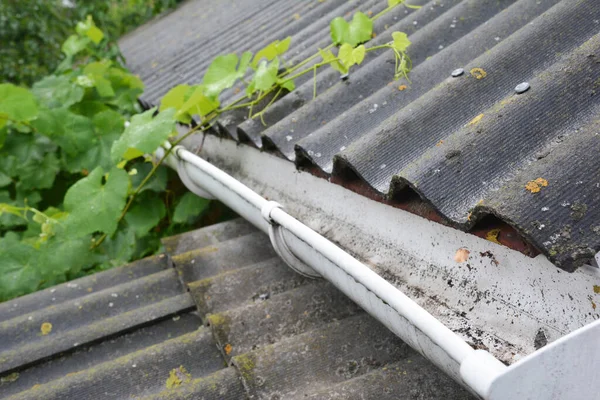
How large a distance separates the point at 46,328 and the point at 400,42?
1.54 metres

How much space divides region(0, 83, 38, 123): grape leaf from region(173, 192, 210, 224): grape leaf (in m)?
0.87

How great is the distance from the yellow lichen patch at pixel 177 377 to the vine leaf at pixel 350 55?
1118mm

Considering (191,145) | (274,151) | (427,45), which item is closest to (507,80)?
(427,45)

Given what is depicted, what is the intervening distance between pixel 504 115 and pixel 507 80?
0.24m

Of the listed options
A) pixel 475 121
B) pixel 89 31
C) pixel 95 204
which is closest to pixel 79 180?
pixel 95 204

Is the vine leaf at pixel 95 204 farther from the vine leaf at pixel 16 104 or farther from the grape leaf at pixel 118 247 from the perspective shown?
the vine leaf at pixel 16 104

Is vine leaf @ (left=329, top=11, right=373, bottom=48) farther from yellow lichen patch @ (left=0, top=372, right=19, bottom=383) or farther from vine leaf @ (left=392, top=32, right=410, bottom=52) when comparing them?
yellow lichen patch @ (left=0, top=372, right=19, bottom=383)

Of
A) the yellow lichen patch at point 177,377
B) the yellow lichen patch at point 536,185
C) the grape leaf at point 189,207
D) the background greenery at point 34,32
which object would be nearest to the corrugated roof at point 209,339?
the yellow lichen patch at point 177,377

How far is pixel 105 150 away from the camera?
2965 millimetres

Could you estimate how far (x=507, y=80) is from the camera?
4.67 ft

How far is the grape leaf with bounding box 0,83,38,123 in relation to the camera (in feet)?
8.93

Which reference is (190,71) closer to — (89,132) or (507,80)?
(89,132)

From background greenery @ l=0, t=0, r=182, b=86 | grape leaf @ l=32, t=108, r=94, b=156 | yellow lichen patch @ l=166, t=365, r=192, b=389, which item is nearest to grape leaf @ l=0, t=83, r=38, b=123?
grape leaf @ l=32, t=108, r=94, b=156

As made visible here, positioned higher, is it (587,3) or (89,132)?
(587,3)
